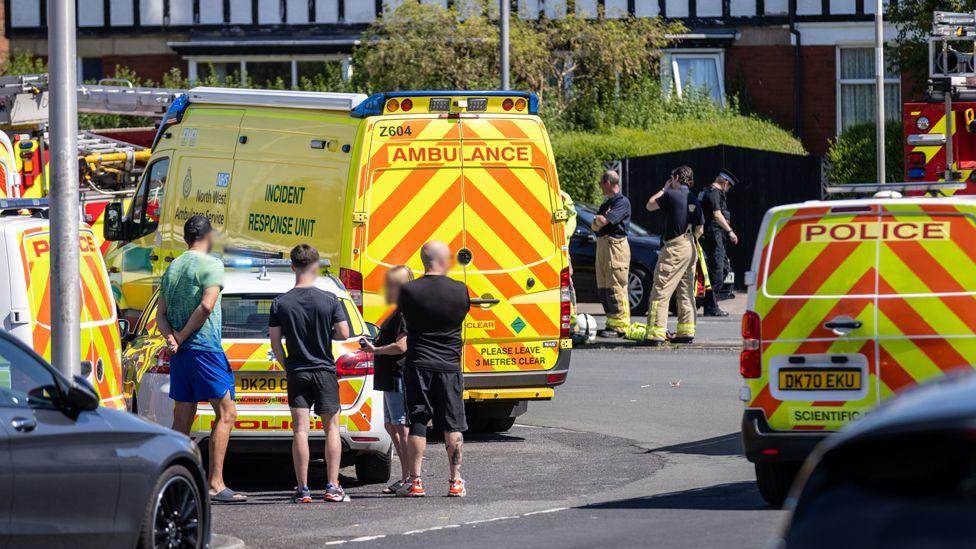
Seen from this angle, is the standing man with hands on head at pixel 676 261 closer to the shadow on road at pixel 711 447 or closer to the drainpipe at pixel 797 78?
the shadow on road at pixel 711 447

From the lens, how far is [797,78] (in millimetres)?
36875

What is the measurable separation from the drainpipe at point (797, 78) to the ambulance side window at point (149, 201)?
22.7 metres

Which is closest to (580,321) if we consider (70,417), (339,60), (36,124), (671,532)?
(36,124)

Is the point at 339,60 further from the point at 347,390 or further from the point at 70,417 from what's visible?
the point at 70,417

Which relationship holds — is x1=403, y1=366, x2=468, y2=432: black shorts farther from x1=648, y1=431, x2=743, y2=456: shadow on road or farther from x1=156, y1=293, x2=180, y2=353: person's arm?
x1=648, y1=431, x2=743, y2=456: shadow on road

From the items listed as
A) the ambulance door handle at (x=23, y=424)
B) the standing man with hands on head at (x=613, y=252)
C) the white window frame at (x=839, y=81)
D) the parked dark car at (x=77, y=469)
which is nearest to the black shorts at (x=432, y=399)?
the parked dark car at (x=77, y=469)

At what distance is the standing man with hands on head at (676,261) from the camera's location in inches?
750

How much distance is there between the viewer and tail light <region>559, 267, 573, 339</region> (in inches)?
527

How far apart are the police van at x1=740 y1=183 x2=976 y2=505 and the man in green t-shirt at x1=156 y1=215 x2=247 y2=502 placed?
3280 mm

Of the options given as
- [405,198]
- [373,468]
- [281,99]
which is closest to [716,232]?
[281,99]

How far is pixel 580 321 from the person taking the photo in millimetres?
19609

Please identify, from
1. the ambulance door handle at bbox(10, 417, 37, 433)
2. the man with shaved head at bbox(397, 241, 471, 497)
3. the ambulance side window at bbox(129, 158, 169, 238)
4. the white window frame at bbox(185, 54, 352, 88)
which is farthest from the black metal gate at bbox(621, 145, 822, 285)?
the ambulance door handle at bbox(10, 417, 37, 433)

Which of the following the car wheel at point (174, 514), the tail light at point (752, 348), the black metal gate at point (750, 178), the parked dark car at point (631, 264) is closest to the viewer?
the car wheel at point (174, 514)

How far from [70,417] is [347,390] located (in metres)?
4.02
